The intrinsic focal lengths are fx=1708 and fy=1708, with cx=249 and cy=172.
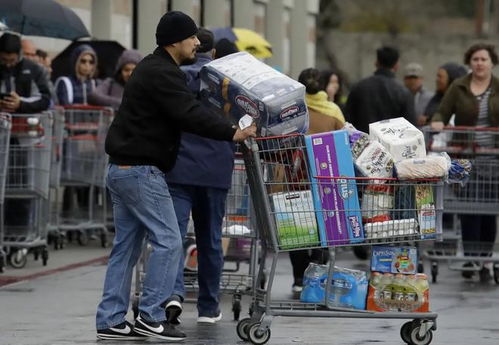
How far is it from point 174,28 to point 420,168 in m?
1.67

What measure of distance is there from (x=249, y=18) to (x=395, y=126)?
73.2ft

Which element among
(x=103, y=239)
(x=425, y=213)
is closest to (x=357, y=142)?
(x=425, y=213)

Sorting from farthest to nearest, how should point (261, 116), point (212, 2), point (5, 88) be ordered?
point (212, 2) < point (5, 88) < point (261, 116)

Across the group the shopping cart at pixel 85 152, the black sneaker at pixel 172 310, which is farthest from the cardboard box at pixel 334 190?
the shopping cart at pixel 85 152

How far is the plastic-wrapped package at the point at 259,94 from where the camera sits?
977 cm

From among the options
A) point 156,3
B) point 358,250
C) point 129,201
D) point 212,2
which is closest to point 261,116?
point 129,201

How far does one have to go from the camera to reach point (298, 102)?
9859 millimetres

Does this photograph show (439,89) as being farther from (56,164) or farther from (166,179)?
(166,179)

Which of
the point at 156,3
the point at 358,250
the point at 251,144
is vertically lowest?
the point at 358,250

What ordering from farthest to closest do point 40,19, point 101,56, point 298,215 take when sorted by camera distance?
point 101,56 < point 40,19 < point 298,215

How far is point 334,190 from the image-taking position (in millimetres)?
10031

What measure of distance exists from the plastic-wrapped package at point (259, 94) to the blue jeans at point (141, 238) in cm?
62

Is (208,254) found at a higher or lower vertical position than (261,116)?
lower

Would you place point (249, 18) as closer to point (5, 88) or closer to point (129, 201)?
point (5, 88)
